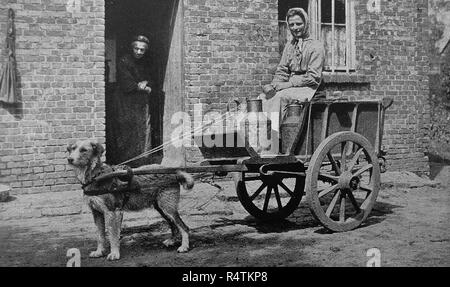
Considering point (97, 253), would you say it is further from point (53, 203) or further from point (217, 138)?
point (53, 203)

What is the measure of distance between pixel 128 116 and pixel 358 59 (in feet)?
14.1

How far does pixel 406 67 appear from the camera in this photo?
30.4 feet

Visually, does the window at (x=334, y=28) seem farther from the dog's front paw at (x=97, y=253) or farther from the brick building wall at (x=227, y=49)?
the dog's front paw at (x=97, y=253)

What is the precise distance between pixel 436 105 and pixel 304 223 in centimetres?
1141

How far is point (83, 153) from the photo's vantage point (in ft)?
13.8

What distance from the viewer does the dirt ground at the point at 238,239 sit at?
4.38 meters

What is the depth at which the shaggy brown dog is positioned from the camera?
168 inches

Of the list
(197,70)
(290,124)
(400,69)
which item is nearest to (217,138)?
(290,124)

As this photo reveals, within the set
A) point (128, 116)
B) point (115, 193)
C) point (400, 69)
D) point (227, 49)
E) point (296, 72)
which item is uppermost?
point (227, 49)

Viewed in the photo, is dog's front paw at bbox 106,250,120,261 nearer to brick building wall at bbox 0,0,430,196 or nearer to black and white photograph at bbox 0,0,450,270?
black and white photograph at bbox 0,0,450,270

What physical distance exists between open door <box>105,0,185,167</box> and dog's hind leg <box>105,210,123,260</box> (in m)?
3.72

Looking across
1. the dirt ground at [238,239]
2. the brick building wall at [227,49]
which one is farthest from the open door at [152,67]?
the dirt ground at [238,239]

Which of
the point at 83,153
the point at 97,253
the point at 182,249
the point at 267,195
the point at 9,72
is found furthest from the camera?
the point at 9,72
